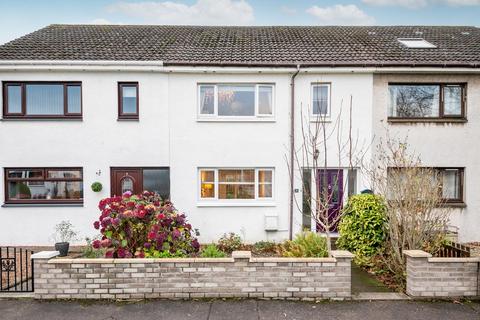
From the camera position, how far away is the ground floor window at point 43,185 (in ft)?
31.1

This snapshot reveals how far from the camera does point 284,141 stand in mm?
9680

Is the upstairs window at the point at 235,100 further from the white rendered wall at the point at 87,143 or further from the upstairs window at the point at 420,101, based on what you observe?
the upstairs window at the point at 420,101

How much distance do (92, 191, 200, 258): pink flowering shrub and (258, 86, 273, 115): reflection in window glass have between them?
16.5ft

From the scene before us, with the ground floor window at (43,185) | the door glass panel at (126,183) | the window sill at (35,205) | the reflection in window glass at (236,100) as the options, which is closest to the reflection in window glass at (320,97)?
the reflection in window glass at (236,100)

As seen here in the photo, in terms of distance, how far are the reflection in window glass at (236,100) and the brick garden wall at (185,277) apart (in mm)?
5480

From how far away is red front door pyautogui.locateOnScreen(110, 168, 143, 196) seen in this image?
9.59 metres

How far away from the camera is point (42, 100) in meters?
9.55

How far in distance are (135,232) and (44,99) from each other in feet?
20.9

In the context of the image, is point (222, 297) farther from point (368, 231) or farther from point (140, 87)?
point (140, 87)

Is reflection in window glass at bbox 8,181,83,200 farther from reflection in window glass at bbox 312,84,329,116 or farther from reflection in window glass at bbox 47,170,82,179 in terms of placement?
reflection in window glass at bbox 312,84,329,116

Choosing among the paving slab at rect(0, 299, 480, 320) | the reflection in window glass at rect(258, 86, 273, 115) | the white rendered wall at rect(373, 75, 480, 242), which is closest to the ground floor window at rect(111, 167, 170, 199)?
the reflection in window glass at rect(258, 86, 273, 115)

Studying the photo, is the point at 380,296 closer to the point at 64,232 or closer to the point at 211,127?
the point at 211,127

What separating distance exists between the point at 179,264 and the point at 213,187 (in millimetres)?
4577

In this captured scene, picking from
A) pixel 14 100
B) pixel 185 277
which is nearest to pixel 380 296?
pixel 185 277
